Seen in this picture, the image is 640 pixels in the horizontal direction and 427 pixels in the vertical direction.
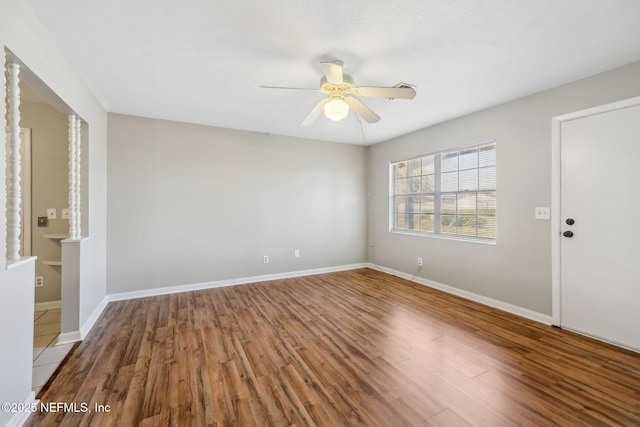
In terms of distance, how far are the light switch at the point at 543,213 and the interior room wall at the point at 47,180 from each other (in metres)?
5.39

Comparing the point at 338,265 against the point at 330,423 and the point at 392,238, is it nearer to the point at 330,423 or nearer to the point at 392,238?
the point at 392,238

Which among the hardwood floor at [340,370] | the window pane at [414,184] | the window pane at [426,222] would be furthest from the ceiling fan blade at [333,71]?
the window pane at [426,222]

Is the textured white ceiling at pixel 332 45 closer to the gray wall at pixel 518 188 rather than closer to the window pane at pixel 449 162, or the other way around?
the gray wall at pixel 518 188

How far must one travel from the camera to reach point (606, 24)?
175 cm

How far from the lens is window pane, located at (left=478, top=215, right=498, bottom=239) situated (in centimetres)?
325

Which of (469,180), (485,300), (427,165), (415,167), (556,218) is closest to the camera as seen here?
(556,218)

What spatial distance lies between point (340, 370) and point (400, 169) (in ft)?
11.7

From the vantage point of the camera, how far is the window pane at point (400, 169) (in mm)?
4541

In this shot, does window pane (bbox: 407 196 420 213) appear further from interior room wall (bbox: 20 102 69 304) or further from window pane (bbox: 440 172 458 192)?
interior room wall (bbox: 20 102 69 304)

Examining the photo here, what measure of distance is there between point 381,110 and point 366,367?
2.79m

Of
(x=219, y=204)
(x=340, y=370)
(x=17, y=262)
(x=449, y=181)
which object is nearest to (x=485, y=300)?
(x=449, y=181)

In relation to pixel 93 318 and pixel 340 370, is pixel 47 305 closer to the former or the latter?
pixel 93 318

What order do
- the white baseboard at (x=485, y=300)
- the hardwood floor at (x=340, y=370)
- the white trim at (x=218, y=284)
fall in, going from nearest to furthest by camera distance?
the hardwood floor at (x=340, y=370)
the white baseboard at (x=485, y=300)
the white trim at (x=218, y=284)

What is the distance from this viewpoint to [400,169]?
462 cm
